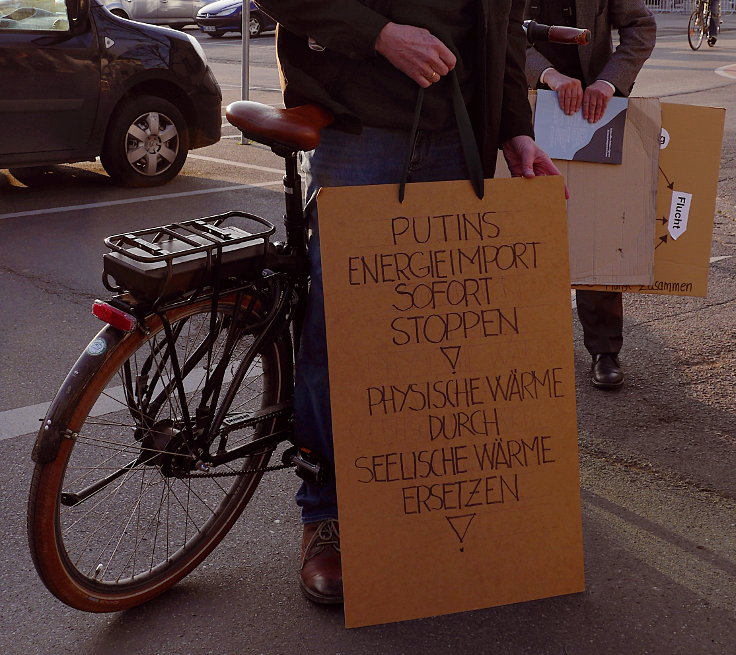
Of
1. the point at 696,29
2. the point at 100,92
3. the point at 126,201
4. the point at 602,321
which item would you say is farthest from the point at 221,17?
the point at 602,321

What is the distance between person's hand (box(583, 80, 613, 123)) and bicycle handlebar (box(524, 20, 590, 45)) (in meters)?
0.25

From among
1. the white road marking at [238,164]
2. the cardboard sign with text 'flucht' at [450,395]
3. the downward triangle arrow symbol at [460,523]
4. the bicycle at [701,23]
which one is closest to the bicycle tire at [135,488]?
the cardboard sign with text 'flucht' at [450,395]

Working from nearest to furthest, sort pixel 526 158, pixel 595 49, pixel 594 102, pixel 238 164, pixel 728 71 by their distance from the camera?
pixel 526 158 < pixel 594 102 < pixel 595 49 < pixel 238 164 < pixel 728 71

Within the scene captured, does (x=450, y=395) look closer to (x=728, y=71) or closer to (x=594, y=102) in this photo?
(x=594, y=102)

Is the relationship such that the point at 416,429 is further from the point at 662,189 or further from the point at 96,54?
the point at 96,54

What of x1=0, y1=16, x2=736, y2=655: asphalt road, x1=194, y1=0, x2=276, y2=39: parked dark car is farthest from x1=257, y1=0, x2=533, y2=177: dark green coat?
x1=194, y1=0, x2=276, y2=39: parked dark car

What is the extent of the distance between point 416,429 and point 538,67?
178 centimetres

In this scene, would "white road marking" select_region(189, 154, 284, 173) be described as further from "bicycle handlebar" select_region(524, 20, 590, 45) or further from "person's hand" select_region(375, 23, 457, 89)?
"person's hand" select_region(375, 23, 457, 89)

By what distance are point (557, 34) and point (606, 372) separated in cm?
141

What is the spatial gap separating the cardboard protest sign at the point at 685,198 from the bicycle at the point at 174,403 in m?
1.43

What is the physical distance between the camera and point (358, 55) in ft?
8.15

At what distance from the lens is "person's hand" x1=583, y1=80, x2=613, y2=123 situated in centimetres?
356

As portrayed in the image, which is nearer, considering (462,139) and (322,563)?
(462,139)

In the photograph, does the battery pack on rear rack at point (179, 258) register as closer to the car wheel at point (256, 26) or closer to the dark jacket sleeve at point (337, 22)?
the dark jacket sleeve at point (337, 22)
